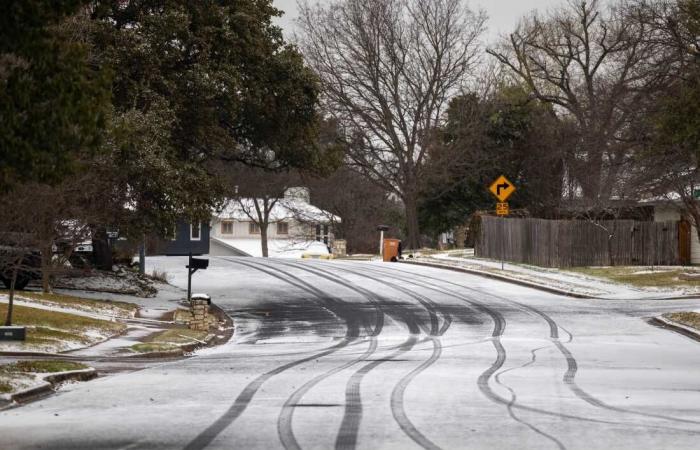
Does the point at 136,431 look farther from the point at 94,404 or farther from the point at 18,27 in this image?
the point at 18,27

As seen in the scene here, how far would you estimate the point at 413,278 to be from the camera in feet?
131

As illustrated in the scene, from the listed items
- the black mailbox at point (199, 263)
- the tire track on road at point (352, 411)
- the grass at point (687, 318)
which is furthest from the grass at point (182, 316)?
the grass at point (687, 318)

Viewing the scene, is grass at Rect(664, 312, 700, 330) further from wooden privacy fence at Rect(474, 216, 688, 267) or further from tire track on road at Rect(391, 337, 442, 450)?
wooden privacy fence at Rect(474, 216, 688, 267)

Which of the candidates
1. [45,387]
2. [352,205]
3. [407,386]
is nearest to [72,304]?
[45,387]

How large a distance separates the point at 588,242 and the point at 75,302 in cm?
2390

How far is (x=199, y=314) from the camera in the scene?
2742cm

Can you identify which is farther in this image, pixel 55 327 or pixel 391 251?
pixel 391 251

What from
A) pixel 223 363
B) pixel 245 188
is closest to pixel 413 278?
pixel 223 363

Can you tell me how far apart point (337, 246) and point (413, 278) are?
30.3 metres

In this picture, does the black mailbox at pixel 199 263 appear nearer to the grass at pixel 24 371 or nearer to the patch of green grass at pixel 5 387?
the grass at pixel 24 371

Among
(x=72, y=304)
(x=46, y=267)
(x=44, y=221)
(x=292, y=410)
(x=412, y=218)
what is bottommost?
(x=292, y=410)

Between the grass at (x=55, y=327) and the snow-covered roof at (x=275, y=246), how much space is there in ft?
206

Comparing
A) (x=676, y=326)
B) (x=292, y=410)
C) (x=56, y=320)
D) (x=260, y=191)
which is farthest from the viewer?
(x=260, y=191)

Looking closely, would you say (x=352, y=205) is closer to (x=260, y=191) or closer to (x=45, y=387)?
(x=260, y=191)
